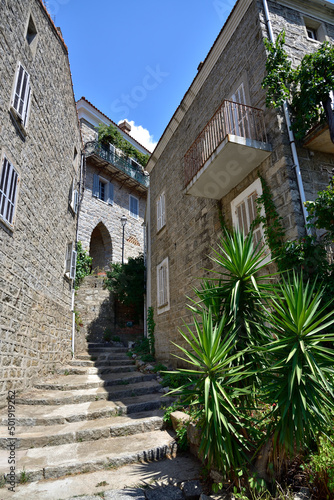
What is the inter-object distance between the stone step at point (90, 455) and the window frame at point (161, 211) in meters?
6.82

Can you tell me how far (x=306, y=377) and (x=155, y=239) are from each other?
8908 millimetres

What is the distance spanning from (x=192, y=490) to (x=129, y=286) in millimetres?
11391

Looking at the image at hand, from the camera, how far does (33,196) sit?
7180 millimetres

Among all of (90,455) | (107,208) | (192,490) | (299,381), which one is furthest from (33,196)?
(107,208)

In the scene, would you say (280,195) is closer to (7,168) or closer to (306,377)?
(306,377)

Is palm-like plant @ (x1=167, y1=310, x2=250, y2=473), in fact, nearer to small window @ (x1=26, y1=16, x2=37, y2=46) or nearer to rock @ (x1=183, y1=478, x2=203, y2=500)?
rock @ (x1=183, y1=478, x2=203, y2=500)

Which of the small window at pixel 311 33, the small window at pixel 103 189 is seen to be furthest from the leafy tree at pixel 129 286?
the small window at pixel 311 33

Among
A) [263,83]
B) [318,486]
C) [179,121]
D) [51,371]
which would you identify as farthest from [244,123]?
[51,371]

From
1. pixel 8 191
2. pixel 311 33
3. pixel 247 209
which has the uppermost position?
pixel 311 33

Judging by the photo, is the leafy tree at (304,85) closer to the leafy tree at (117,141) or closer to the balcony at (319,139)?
the balcony at (319,139)

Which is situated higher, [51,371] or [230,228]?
[230,228]

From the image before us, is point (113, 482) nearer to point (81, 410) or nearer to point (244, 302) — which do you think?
point (81, 410)

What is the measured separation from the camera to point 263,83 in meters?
5.41

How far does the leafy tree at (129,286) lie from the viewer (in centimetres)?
1426
